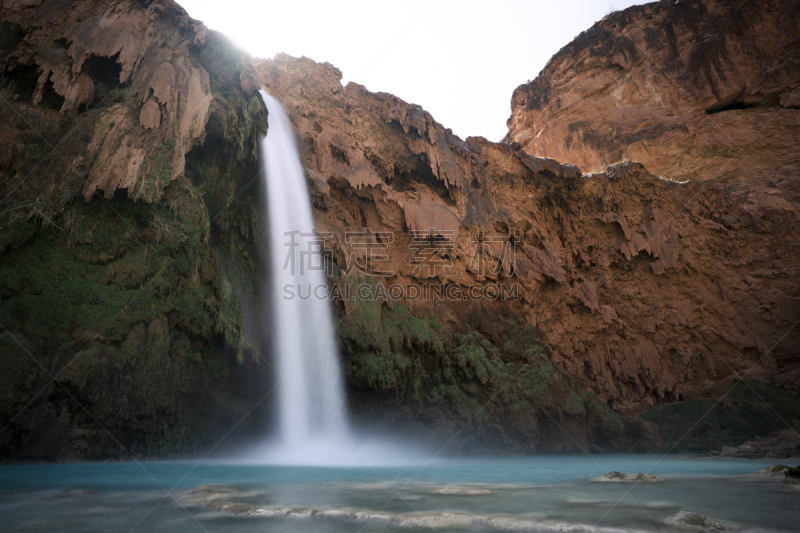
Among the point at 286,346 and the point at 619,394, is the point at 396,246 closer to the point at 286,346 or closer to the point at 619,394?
the point at 286,346

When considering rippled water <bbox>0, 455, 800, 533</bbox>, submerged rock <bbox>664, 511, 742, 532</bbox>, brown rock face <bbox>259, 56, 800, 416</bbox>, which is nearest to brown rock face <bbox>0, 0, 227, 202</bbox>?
brown rock face <bbox>259, 56, 800, 416</bbox>

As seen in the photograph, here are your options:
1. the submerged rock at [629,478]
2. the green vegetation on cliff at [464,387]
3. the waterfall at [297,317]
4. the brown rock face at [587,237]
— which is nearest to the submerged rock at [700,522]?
the submerged rock at [629,478]

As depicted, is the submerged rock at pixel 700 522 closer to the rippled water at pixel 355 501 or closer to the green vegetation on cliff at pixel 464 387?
the rippled water at pixel 355 501

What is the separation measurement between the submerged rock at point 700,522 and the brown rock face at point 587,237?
14.9m

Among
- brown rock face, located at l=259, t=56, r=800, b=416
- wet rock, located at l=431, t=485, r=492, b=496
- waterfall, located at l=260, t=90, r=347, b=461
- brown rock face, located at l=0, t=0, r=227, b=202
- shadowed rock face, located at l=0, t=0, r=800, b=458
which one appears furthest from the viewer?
brown rock face, located at l=259, t=56, r=800, b=416

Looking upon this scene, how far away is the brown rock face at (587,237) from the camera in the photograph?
66.4 feet

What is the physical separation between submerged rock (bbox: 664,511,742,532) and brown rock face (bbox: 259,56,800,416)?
14.9 meters

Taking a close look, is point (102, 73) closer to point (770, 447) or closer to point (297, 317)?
point (297, 317)

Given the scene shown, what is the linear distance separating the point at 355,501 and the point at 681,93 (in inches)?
1394

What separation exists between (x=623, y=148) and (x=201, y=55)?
92.6 ft

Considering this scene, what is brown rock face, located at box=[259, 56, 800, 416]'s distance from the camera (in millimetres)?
20250

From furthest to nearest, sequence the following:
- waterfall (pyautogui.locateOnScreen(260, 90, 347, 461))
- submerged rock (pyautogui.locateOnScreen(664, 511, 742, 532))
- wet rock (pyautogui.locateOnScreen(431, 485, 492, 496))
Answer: waterfall (pyautogui.locateOnScreen(260, 90, 347, 461)) < wet rock (pyautogui.locateOnScreen(431, 485, 492, 496)) < submerged rock (pyautogui.locateOnScreen(664, 511, 742, 532))

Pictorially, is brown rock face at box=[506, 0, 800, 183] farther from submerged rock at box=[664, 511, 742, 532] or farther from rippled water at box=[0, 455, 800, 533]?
submerged rock at box=[664, 511, 742, 532]

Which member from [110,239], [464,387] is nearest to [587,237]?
[464,387]
